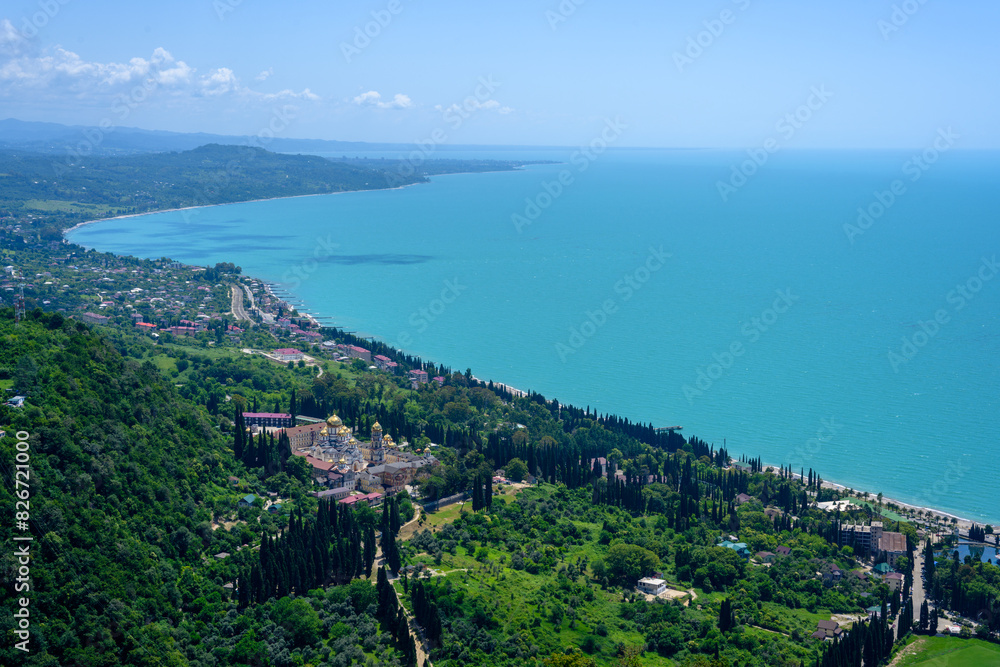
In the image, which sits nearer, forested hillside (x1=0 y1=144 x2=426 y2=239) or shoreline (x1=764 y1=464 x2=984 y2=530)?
shoreline (x1=764 y1=464 x2=984 y2=530)

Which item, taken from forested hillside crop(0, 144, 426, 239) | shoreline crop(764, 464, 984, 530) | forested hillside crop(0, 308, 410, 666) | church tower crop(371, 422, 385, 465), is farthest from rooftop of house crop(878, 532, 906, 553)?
forested hillside crop(0, 144, 426, 239)

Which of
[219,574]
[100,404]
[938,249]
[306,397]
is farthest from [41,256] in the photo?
[938,249]

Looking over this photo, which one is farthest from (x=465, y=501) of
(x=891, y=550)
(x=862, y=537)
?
(x=891, y=550)

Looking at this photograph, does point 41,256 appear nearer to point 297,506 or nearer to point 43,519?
point 297,506

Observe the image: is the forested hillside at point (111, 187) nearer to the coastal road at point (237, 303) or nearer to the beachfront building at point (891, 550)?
the coastal road at point (237, 303)

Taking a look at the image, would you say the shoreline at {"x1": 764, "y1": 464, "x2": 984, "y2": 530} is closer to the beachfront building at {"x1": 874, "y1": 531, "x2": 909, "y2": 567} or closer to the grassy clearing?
the beachfront building at {"x1": 874, "y1": 531, "x2": 909, "y2": 567}

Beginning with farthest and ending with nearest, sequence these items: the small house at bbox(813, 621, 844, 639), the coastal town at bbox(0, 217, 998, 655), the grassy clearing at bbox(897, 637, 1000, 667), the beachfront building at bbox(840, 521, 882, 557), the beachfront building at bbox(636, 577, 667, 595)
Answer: the beachfront building at bbox(840, 521, 882, 557)
the beachfront building at bbox(636, 577, 667, 595)
the coastal town at bbox(0, 217, 998, 655)
the small house at bbox(813, 621, 844, 639)
the grassy clearing at bbox(897, 637, 1000, 667)
